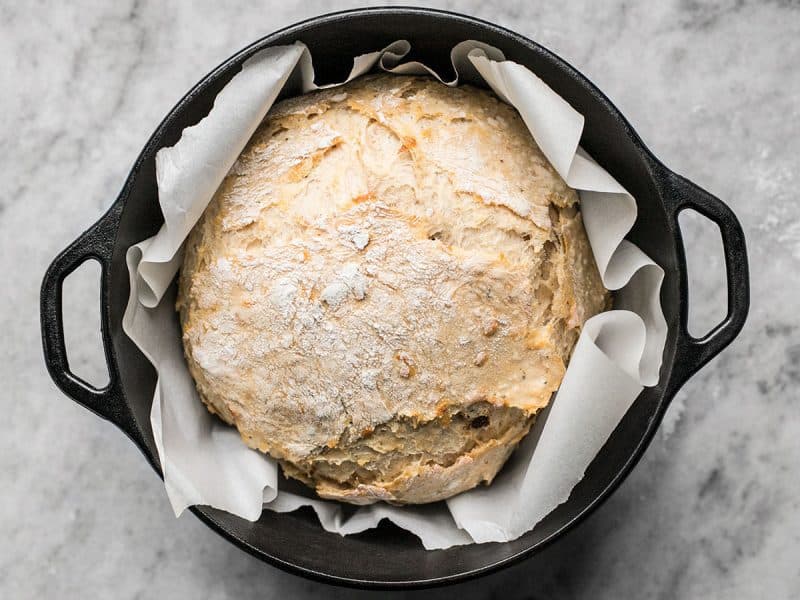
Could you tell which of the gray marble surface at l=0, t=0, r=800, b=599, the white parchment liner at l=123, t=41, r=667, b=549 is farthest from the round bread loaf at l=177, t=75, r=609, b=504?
the gray marble surface at l=0, t=0, r=800, b=599

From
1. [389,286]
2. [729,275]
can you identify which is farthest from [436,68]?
[729,275]

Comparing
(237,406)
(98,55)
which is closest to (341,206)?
(237,406)

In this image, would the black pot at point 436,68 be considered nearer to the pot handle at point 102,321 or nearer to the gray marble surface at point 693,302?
the pot handle at point 102,321

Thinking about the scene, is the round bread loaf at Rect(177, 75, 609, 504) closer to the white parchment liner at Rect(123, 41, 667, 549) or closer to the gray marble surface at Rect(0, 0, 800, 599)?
the white parchment liner at Rect(123, 41, 667, 549)

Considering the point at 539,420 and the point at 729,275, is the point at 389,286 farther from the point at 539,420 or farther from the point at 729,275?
the point at 729,275

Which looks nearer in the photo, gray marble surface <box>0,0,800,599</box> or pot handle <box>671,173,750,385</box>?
pot handle <box>671,173,750,385</box>
